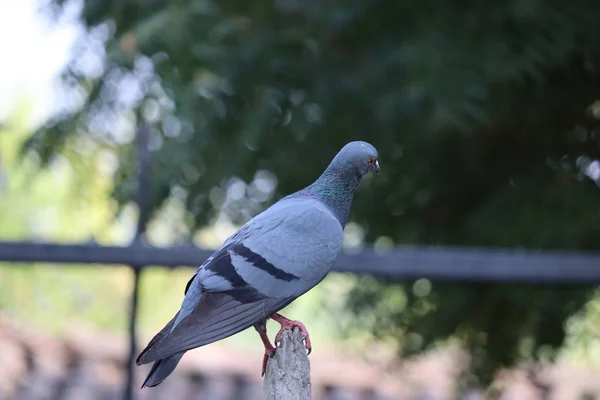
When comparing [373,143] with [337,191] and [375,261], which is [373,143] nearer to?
[375,261]

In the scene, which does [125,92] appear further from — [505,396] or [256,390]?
[505,396]

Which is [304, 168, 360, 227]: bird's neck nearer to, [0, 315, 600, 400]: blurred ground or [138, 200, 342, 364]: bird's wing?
[138, 200, 342, 364]: bird's wing

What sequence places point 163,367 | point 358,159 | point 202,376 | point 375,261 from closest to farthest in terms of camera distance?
point 163,367 → point 358,159 → point 375,261 → point 202,376

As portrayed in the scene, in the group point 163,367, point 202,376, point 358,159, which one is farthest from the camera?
point 202,376

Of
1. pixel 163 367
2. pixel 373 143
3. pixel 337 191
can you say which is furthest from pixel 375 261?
pixel 163 367

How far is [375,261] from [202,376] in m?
1.86

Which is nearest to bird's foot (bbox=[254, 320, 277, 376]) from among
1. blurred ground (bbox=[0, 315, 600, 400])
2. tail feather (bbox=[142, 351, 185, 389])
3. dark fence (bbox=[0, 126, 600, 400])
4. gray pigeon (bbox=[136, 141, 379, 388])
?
gray pigeon (bbox=[136, 141, 379, 388])

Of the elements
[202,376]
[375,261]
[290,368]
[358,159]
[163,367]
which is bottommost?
[202,376]

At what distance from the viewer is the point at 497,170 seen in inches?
158

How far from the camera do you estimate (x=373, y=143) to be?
143 inches

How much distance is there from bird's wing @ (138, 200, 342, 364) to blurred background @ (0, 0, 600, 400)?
1365 millimetres

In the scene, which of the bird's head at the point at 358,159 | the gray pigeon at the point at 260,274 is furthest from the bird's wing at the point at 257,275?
the bird's head at the point at 358,159

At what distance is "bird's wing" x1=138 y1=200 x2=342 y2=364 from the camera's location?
1662mm

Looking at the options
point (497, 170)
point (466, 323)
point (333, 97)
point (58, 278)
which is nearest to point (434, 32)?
point (333, 97)
